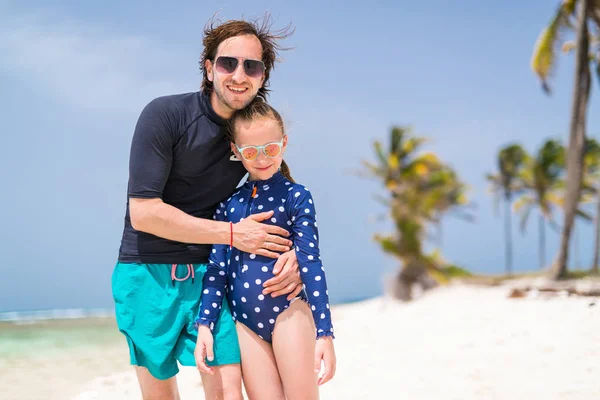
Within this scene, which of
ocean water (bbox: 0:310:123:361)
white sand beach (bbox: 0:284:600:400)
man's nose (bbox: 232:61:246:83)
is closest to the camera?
man's nose (bbox: 232:61:246:83)

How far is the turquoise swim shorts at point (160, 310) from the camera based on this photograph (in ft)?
10.3

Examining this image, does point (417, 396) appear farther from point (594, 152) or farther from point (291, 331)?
point (594, 152)

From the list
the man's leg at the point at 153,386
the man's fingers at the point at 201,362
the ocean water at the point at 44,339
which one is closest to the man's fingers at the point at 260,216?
the man's fingers at the point at 201,362

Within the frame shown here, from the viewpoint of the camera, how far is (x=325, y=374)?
2.81 meters

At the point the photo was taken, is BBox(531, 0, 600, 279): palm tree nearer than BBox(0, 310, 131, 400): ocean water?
No

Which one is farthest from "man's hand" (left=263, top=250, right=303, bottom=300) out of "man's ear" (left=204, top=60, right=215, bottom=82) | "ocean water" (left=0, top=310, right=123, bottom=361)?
"ocean water" (left=0, top=310, right=123, bottom=361)

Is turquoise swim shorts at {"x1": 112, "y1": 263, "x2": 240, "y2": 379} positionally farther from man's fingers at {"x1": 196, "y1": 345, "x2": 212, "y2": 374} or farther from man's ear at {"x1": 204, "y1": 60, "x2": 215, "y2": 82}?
man's ear at {"x1": 204, "y1": 60, "x2": 215, "y2": 82}

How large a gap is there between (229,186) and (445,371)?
5753 millimetres

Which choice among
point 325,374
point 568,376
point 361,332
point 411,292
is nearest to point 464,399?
point 568,376

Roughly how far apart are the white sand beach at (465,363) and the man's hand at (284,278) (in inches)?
168

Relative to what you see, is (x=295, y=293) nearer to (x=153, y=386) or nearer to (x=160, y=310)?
(x=160, y=310)

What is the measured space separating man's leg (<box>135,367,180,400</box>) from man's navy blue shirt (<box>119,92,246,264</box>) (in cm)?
66

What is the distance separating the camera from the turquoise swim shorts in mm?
3129

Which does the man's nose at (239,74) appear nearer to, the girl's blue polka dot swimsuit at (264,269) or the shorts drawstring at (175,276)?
the girl's blue polka dot swimsuit at (264,269)
